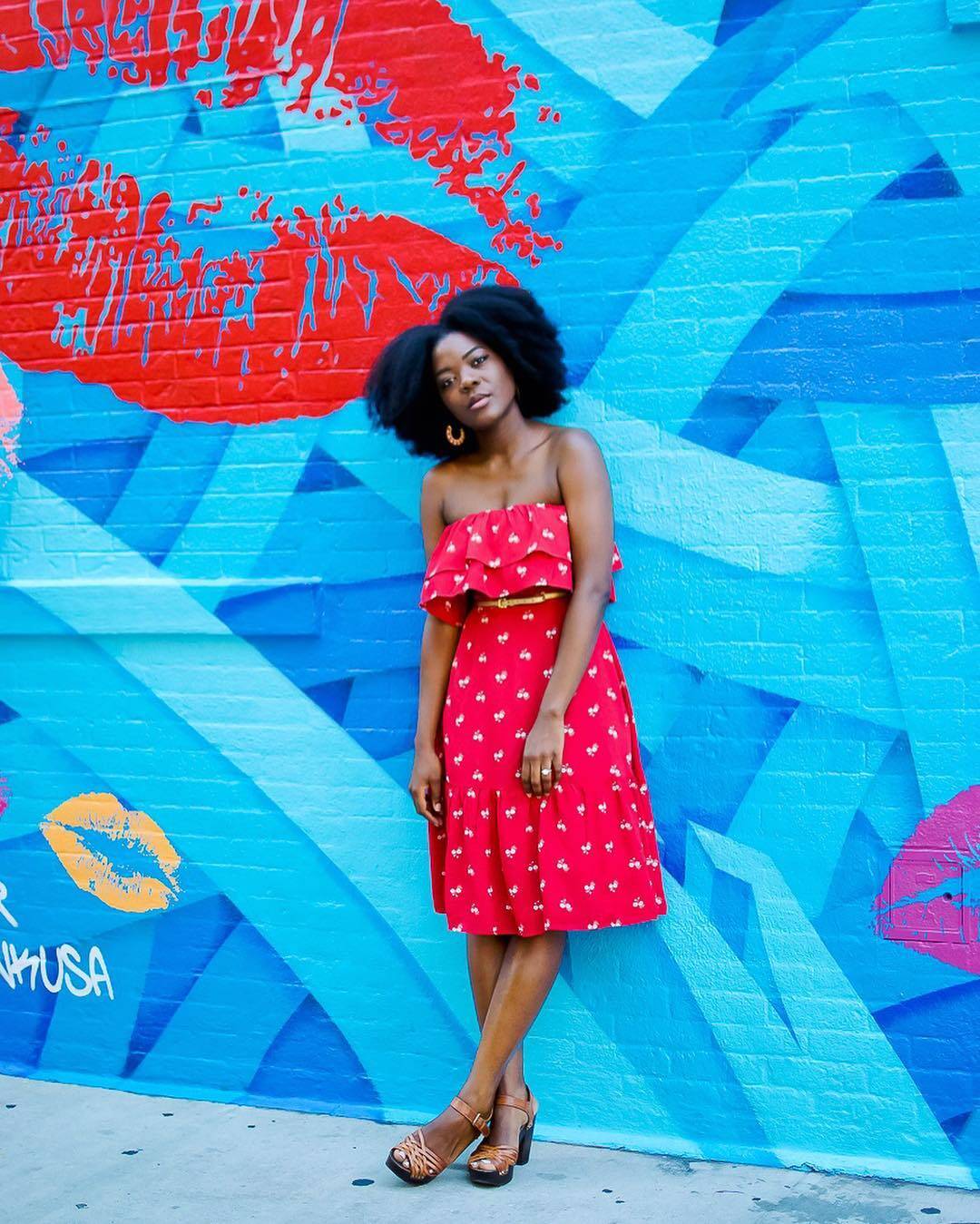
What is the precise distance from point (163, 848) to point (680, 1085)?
1.68 metres

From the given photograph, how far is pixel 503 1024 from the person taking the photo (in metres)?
3.54

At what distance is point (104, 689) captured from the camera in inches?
172

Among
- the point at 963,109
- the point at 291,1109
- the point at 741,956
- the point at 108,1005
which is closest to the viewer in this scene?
the point at 963,109

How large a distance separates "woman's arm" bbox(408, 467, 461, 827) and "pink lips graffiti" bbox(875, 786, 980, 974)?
3.75 ft

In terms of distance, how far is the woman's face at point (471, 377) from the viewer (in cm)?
354

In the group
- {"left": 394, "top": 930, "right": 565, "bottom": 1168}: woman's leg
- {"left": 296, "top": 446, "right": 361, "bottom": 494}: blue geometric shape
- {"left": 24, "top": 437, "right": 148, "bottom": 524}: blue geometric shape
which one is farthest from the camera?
{"left": 24, "top": 437, "right": 148, "bottom": 524}: blue geometric shape

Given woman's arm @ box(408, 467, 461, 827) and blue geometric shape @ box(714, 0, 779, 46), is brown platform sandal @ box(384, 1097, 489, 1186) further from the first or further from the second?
blue geometric shape @ box(714, 0, 779, 46)

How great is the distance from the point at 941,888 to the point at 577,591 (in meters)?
1.13

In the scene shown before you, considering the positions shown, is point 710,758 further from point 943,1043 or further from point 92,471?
point 92,471

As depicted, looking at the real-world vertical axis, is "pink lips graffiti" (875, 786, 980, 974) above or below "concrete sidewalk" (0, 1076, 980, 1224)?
above

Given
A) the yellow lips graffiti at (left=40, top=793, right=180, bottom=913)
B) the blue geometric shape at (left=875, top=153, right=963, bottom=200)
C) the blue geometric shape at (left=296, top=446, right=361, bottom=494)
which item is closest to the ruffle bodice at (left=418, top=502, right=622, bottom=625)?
the blue geometric shape at (left=296, top=446, right=361, bottom=494)

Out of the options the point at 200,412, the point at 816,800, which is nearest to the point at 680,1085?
the point at 816,800

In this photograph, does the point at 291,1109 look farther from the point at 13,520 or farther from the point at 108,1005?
the point at 13,520

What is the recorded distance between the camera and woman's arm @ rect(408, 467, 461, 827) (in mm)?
3688
